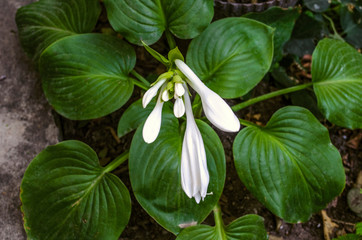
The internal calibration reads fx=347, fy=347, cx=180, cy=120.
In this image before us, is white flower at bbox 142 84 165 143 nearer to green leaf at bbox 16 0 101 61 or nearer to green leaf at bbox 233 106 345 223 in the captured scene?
green leaf at bbox 233 106 345 223

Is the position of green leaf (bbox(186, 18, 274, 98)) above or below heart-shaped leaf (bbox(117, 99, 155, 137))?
above

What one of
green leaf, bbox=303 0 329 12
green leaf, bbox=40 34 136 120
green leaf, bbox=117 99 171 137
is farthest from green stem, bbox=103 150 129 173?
green leaf, bbox=303 0 329 12

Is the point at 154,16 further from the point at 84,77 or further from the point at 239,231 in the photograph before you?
the point at 239,231

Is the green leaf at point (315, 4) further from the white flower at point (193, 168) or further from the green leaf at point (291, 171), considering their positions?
the white flower at point (193, 168)

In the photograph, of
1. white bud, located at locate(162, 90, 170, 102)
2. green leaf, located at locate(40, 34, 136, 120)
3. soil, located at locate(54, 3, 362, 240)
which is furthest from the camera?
soil, located at locate(54, 3, 362, 240)

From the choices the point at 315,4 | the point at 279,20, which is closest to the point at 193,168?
the point at 279,20

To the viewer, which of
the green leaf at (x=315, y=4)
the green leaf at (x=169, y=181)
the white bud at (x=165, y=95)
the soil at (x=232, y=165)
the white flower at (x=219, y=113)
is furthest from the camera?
the green leaf at (x=315, y=4)

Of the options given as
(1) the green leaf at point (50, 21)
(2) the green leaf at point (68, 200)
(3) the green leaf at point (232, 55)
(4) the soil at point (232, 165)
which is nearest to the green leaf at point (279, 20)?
(3) the green leaf at point (232, 55)
